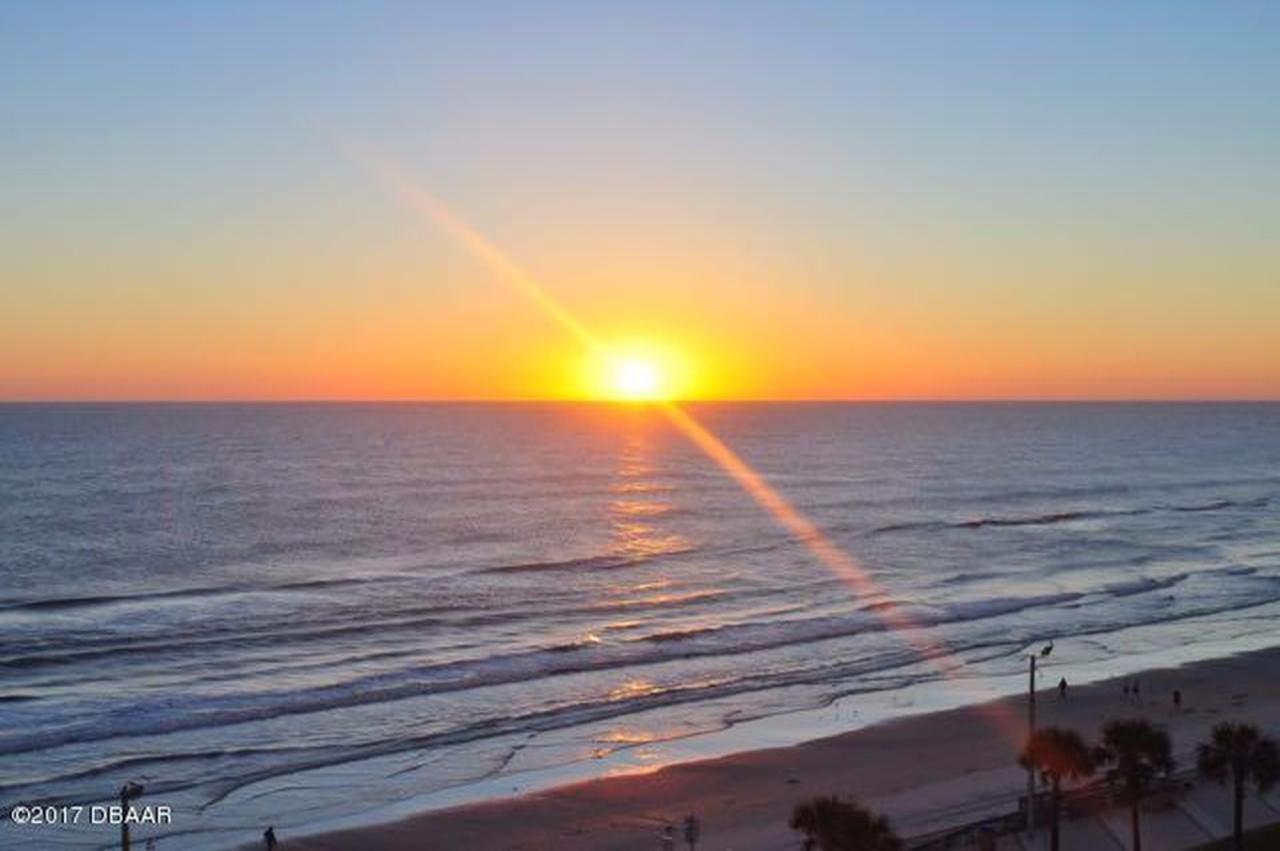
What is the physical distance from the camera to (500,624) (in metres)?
59.3

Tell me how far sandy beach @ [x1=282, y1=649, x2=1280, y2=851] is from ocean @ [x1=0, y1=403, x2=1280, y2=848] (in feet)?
5.41

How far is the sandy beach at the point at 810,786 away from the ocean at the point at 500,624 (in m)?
1.65

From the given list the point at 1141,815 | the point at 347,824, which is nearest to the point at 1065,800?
the point at 1141,815

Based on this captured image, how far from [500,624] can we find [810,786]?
24376 mm

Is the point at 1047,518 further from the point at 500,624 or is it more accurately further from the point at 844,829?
the point at 844,829

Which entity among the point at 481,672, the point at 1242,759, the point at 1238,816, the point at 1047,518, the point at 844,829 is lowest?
the point at 481,672

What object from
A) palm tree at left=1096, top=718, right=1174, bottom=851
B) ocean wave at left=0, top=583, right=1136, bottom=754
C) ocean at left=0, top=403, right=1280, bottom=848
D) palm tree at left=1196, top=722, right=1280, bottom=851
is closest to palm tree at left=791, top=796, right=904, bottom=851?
palm tree at left=1096, top=718, right=1174, bottom=851

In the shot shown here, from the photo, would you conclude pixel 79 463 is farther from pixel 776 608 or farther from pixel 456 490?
pixel 776 608

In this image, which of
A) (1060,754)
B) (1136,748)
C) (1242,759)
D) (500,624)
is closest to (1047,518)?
(500,624)

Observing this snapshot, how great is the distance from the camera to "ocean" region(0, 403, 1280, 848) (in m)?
39.3

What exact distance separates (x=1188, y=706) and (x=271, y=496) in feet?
301

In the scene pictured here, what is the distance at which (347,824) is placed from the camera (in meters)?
34.0

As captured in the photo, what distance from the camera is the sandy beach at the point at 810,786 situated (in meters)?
33.4

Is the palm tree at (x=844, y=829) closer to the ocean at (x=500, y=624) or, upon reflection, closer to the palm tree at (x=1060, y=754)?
the palm tree at (x=1060, y=754)
